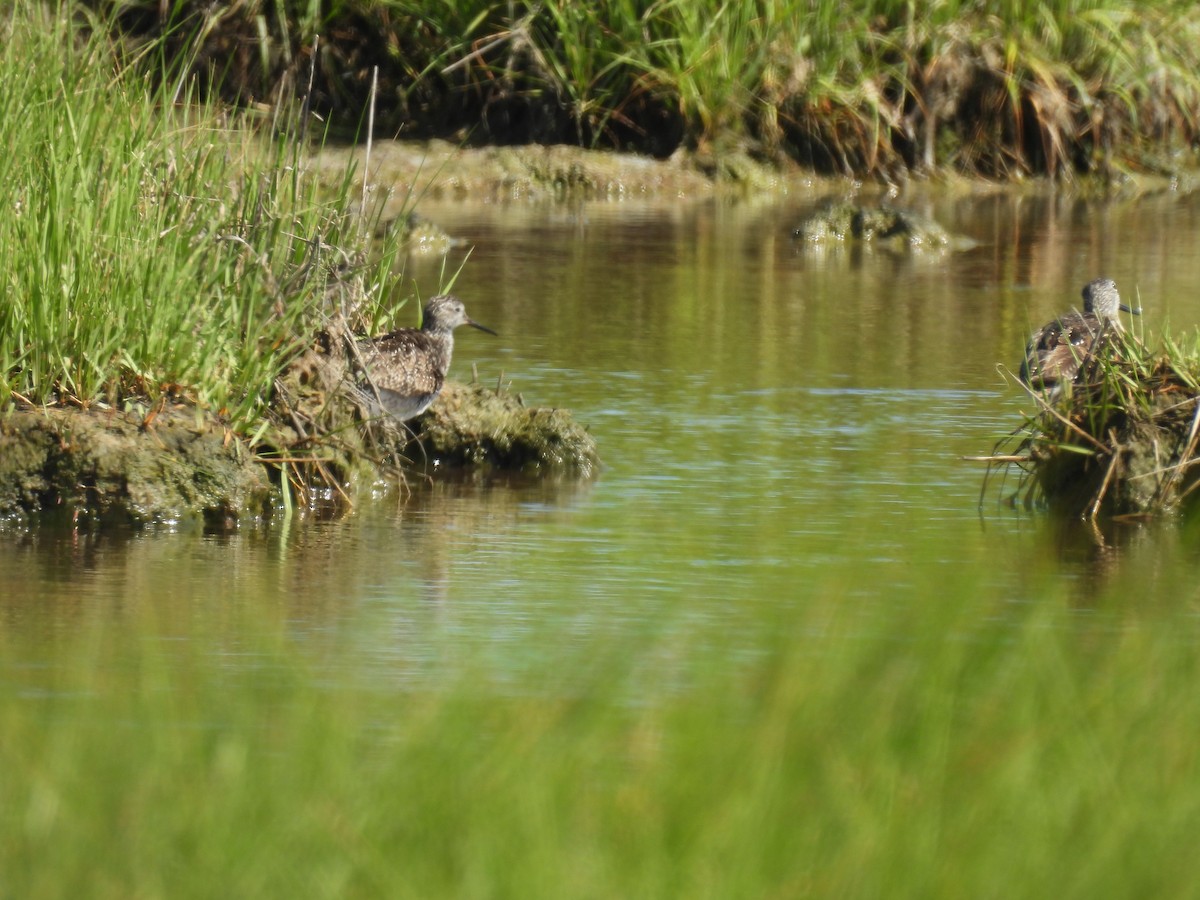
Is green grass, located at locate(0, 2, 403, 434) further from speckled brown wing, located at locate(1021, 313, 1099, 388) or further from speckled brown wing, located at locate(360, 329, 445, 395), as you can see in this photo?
speckled brown wing, located at locate(1021, 313, 1099, 388)

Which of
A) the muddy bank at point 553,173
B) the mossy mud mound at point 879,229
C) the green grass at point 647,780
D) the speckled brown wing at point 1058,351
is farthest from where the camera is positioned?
the muddy bank at point 553,173

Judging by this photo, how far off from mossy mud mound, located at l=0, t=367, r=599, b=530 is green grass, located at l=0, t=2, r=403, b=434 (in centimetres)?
10

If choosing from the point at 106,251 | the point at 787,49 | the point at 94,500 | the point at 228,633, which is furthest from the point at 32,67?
the point at 787,49

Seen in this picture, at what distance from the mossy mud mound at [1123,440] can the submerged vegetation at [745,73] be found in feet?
38.4

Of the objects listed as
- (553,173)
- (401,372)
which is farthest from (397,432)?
(553,173)

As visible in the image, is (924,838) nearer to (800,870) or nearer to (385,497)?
(800,870)

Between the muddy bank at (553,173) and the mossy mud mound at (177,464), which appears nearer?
the mossy mud mound at (177,464)

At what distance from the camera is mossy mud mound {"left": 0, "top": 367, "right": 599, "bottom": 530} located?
6855 millimetres

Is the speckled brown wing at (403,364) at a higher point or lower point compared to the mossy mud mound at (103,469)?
higher

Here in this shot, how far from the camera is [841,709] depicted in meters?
3.95

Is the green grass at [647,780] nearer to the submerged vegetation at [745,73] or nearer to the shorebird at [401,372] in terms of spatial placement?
the shorebird at [401,372]

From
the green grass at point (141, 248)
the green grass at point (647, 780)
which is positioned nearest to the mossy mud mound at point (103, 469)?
the green grass at point (141, 248)

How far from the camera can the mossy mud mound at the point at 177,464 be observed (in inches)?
270

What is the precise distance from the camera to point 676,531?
271 inches
